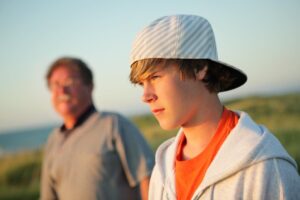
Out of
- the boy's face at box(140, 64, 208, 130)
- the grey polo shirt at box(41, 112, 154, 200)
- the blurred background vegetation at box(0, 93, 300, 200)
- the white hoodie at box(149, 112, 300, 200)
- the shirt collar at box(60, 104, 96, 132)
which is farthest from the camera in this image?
the blurred background vegetation at box(0, 93, 300, 200)

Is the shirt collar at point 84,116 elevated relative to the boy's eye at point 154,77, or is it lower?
lower

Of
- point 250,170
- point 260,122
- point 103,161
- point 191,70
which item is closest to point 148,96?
point 191,70

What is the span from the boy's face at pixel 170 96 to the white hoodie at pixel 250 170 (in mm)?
199

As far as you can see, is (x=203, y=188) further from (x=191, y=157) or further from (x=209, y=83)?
(x=209, y=83)

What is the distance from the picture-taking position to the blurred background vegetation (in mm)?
10875

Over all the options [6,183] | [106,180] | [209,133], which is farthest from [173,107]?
[6,183]

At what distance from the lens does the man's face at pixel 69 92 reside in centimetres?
364

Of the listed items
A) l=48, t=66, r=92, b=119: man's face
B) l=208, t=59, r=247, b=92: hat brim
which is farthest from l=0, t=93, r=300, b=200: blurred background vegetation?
l=208, t=59, r=247, b=92: hat brim

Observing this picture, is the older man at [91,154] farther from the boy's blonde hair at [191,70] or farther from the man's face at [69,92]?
the boy's blonde hair at [191,70]

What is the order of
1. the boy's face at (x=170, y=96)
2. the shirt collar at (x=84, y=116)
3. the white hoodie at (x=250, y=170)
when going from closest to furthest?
the white hoodie at (x=250, y=170), the boy's face at (x=170, y=96), the shirt collar at (x=84, y=116)

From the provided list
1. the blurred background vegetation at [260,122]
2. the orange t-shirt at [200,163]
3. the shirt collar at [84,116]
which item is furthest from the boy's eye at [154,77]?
the blurred background vegetation at [260,122]

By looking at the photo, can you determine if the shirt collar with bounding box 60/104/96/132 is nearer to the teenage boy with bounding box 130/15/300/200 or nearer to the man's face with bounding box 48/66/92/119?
the man's face with bounding box 48/66/92/119

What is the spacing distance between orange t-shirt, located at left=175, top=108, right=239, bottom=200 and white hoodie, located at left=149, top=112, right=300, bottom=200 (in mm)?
56

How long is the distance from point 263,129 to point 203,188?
350 millimetres
